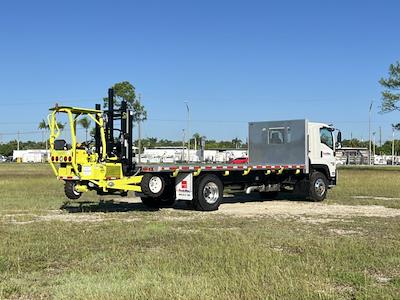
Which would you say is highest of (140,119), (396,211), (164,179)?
(140,119)

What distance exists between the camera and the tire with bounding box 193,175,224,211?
15.8m

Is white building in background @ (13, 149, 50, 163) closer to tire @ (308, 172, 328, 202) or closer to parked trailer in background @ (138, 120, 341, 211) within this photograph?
parked trailer in background @ (138, 120, 341, 211)

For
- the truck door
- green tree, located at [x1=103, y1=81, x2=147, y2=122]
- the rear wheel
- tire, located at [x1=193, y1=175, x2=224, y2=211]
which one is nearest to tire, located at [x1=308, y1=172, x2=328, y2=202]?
the truck door

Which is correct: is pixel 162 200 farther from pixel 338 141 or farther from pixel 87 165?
pixel 338 141

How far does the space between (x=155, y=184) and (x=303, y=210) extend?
14.5ft

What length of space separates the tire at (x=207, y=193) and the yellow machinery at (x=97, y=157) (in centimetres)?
174

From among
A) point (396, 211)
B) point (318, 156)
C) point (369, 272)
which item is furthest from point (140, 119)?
point (369, 272)

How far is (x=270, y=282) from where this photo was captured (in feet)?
21.6

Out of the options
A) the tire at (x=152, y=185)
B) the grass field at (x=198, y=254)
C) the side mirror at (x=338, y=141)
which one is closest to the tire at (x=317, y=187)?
the side mirror at (x=338, y=141)

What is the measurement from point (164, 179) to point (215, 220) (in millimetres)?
2703

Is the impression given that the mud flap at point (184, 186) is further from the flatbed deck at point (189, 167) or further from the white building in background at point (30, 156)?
the white building in background at point (30, 156)

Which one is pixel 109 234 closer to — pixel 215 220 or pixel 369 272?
pixel 215 220

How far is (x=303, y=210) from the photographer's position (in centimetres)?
1620

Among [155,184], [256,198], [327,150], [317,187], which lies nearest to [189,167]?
[155,184]
